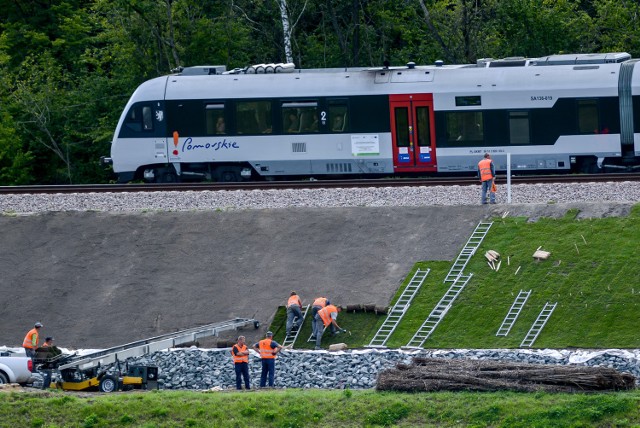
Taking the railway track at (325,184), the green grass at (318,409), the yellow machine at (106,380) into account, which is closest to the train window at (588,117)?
the railway track at (325,184)

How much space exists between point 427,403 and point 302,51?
29.6 meters

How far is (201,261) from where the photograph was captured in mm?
26219

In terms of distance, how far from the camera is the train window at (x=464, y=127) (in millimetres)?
33000

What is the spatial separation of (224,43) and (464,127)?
538 inches

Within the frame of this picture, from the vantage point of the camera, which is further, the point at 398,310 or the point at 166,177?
the point at 166,177

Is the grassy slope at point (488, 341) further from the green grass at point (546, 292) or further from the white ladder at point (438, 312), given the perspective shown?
the white ladder at point (438, 312)

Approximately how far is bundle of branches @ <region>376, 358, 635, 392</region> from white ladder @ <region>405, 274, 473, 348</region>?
3266 millimetres

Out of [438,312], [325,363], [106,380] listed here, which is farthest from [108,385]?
[438,312]

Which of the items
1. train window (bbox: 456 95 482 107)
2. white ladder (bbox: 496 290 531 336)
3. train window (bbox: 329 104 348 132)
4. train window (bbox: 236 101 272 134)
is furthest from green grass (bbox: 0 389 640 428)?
train window (bbox: 236 101 272 134)

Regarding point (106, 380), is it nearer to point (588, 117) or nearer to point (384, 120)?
point (384, 120)

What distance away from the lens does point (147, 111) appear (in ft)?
114

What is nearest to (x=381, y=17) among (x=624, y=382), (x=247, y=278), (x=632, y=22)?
(x=632, y=22)

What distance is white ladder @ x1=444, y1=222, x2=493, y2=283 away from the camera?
79.5 feet

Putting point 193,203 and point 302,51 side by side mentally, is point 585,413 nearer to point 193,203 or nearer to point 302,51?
point 193,203
